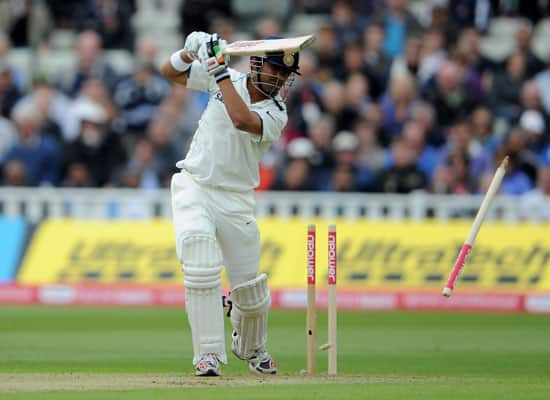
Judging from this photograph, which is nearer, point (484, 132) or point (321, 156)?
point (321, 156)

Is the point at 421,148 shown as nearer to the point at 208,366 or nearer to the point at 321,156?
the point at 321,156

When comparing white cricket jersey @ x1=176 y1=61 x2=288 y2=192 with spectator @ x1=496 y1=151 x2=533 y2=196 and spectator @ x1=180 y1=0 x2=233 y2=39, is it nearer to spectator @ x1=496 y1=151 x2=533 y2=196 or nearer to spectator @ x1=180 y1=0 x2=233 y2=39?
spectator @ x1=496 y1=151 x2=533 y2=196

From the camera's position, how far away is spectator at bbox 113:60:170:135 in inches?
732

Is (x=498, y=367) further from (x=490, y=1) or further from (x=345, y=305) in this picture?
(x=490, y=1)


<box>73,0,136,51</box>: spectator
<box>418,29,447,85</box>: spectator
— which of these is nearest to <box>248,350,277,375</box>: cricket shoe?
<box>418,29,447,85</box>: spectator

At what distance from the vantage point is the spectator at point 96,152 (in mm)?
17859

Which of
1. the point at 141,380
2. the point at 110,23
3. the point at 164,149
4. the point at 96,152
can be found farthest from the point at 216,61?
the point at 110,23

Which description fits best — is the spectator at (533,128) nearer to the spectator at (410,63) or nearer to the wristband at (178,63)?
the spectator at (410,63)

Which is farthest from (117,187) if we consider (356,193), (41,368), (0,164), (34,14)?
(41,368)

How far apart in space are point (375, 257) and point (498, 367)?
6.12 metres

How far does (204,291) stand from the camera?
880 cm

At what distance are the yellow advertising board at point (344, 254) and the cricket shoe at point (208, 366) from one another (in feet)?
23.5

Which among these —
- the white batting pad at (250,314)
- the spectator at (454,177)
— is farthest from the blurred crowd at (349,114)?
the white batting pad at (250,314)

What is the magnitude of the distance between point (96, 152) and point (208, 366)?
30.8 feet
